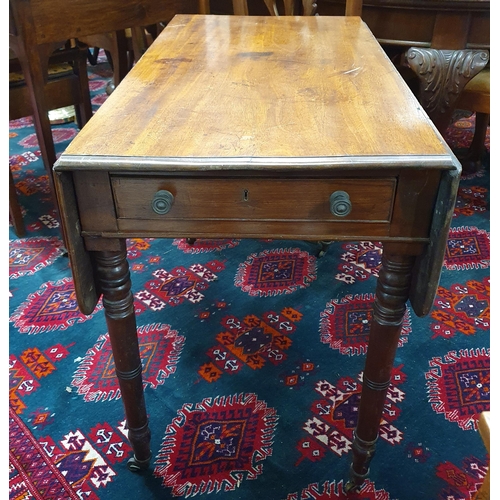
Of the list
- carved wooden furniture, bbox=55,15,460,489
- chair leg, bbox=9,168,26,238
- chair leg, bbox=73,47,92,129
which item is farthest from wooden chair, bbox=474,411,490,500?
chair leg, bbox=73,47,92,129

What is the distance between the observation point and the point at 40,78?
61.9 inches

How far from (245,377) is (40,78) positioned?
1.11 m

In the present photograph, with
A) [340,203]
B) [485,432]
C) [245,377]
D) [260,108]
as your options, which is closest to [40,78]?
[260,108]

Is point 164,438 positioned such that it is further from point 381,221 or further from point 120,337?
point 381,221

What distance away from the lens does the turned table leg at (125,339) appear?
89cm

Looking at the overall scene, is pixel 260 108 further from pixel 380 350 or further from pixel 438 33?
pixel 438 33

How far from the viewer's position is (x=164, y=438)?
1.22 meters

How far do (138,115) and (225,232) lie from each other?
27cm

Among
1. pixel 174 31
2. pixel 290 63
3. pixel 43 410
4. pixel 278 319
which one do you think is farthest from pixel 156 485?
pixel 174 31

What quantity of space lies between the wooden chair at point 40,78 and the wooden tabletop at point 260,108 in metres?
0.46

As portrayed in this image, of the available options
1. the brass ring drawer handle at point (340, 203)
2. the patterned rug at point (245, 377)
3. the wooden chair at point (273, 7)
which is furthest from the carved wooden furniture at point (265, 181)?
the wooden chair at point (273, 7)

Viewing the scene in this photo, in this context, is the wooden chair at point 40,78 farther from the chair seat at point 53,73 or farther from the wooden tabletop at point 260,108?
the wooden tabletop at point 260,108

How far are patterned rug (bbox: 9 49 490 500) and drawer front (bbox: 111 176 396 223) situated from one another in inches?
25.7

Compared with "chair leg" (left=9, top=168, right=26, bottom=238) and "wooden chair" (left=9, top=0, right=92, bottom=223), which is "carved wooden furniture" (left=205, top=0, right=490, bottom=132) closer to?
"wooden chair" (left=9, top=0, right=92, bottom=223)
